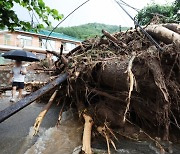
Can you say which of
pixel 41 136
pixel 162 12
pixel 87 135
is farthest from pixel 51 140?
pixel 162 12

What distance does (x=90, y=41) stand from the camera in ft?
15.7

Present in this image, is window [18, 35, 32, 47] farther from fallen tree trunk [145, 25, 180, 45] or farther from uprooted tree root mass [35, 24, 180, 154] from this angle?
fallen tree trunk [145, 25, 180, 45]

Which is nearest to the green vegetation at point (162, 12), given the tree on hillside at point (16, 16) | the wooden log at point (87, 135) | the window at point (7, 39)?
the tree on hillside at point (16, 16)

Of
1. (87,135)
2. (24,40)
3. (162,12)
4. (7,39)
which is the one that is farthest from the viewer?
(24,40)

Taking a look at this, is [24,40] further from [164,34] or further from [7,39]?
[164,34]

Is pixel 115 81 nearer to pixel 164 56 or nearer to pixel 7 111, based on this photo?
pixel 164 56

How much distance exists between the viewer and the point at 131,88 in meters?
2.57

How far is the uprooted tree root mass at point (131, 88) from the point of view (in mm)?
2699

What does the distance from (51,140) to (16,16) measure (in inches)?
90.7

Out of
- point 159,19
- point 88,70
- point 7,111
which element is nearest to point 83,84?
→ point 88,70

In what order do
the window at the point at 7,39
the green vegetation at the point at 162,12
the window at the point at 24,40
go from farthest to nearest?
1. the window at the point at 24,40
2. the window at the point at 7,39
3. the green vegetation at the point at 162,12

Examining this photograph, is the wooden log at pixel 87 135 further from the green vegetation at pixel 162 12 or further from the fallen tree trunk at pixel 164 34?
the green vegetation at pixel 162 12

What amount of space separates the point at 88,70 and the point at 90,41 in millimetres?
1492

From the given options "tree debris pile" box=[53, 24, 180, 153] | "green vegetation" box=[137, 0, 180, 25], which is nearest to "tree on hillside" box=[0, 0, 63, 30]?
"tree debris pile" box=[53, 24, 180, 153]
